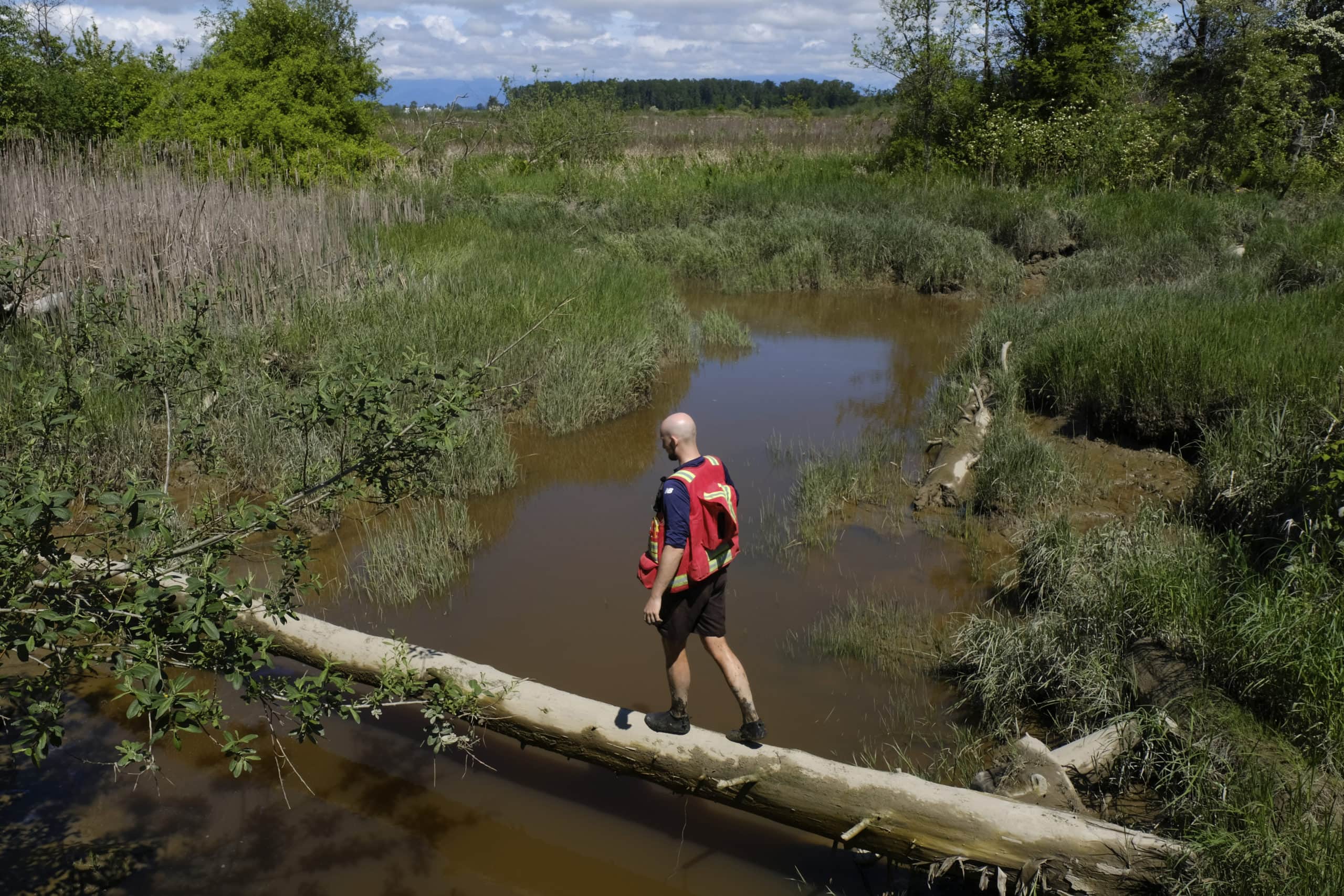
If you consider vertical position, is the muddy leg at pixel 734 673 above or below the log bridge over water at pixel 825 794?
above

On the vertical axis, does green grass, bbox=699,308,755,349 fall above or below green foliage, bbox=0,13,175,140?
below

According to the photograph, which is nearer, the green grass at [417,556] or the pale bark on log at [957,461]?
the green grass at [417,556]

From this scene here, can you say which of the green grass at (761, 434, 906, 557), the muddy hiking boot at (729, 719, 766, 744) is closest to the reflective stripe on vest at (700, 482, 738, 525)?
the muddy hiking boot at (729, 719, 766, 744)

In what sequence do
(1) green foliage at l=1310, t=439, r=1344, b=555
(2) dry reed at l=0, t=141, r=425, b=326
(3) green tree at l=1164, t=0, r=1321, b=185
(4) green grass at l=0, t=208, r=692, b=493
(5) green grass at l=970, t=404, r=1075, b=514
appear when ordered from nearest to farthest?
1. (1) green foliage at l=1310, t=439, r=1344, b=555
2. (5) green grass at l=970, t=404, r=1075, b=514
3. (4) green grass at l=0, t=208, r=692, b=493
4. (2) dry reed at l=0, t=141, r=425, b=326
5. (3) green tree at l=1164, t=0, r=1321, b=185

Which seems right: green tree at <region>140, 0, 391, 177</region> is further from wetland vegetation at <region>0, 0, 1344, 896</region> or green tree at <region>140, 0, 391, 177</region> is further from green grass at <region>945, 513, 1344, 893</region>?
green grass at <region>945, 513, 1344, 893</region>

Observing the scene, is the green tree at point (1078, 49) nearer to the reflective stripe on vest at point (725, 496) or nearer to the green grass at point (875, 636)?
the green grass at point (875, 636)

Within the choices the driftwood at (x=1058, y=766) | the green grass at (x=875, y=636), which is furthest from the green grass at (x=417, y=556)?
the driftwood at (x=1058, y=766)

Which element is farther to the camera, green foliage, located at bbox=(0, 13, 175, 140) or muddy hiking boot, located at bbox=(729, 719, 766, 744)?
green foliage, located at bbox=(0, 13, 175, 140)

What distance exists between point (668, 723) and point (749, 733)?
0.35m

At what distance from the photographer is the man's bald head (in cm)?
425

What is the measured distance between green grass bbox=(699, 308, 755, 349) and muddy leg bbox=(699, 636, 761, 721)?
8628 mm

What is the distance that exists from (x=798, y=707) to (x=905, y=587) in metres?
1.64

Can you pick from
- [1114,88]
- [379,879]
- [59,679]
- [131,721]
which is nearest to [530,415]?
[131,721]

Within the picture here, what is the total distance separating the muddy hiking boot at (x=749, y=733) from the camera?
414 centimetres
